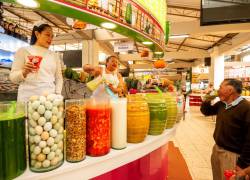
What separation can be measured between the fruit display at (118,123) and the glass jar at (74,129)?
0.65 feet

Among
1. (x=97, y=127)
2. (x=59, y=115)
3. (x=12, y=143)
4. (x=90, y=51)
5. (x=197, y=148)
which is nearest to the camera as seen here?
(x=12, y=143)

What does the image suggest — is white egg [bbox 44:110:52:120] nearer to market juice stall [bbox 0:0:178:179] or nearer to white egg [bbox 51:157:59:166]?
market juice stall [bbox 0:0:178:179]

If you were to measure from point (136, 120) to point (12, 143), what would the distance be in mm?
629

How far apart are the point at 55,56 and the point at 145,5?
99cm

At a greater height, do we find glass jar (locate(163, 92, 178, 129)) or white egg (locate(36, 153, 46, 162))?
glass jar (locate(163, 92, 178, 129))

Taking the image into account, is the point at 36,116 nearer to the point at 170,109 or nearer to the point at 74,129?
the point at 74,129

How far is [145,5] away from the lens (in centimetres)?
218

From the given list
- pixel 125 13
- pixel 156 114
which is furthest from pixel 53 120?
pixel 125 13

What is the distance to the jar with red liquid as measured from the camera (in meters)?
0.99

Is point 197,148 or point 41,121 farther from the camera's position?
point 197,148

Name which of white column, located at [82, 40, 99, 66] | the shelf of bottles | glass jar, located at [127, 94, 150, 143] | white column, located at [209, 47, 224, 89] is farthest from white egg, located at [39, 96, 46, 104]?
white column, located at [209, 47, 224, 89]

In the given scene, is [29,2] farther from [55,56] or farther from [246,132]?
[246,132]

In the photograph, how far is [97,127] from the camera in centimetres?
100

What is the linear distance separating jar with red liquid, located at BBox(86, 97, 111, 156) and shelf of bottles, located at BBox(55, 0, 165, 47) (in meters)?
0.64
